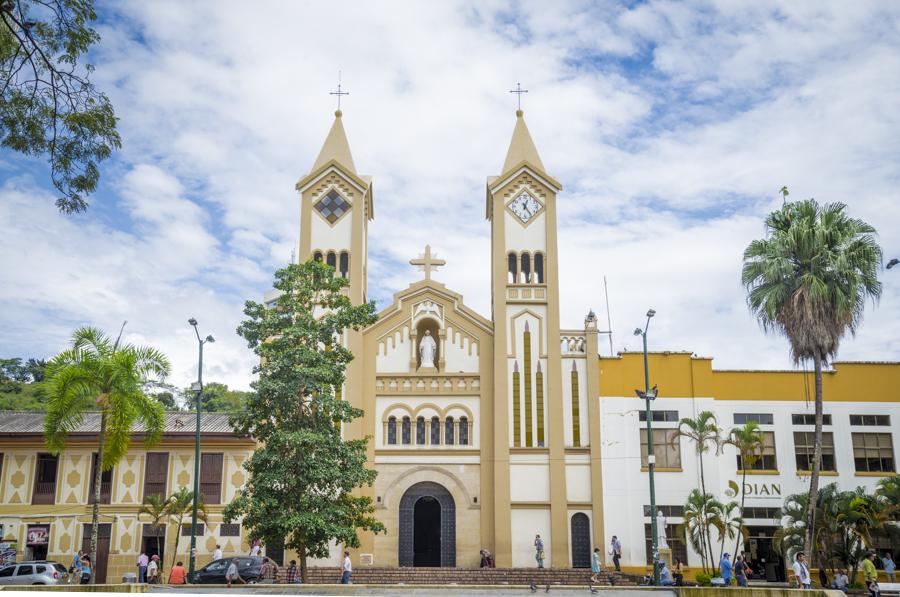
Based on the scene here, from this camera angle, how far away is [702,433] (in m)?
37.5

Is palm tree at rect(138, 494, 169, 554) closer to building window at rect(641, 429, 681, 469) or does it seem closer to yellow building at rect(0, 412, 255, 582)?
yellow building at rect(0, 412, 255, 582)

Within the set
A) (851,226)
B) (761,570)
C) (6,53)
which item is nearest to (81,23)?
(6,53)

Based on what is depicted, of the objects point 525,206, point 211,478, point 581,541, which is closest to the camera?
point 581,541

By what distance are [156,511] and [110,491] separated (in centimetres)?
389

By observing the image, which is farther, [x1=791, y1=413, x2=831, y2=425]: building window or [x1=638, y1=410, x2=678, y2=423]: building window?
[x1=791, y1=413, x2=831, y2=425]: building window

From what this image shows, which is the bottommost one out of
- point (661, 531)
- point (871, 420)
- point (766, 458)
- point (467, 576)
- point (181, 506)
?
point (467, 576)

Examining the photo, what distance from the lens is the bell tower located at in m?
37.5

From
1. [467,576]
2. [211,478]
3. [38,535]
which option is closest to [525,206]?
[467,576]

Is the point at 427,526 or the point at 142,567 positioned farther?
the point at 427,526

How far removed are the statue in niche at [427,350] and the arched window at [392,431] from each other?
2.95 metres

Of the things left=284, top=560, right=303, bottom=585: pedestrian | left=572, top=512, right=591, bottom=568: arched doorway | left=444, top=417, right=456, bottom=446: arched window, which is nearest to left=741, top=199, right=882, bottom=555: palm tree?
left=572, top=512, right=591, bottom=568: arched doorway

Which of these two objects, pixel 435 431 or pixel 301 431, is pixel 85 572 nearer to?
pixel 301 431

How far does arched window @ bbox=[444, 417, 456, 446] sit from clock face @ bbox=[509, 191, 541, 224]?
34.7 ft

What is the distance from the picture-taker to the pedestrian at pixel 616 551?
3596 cm
